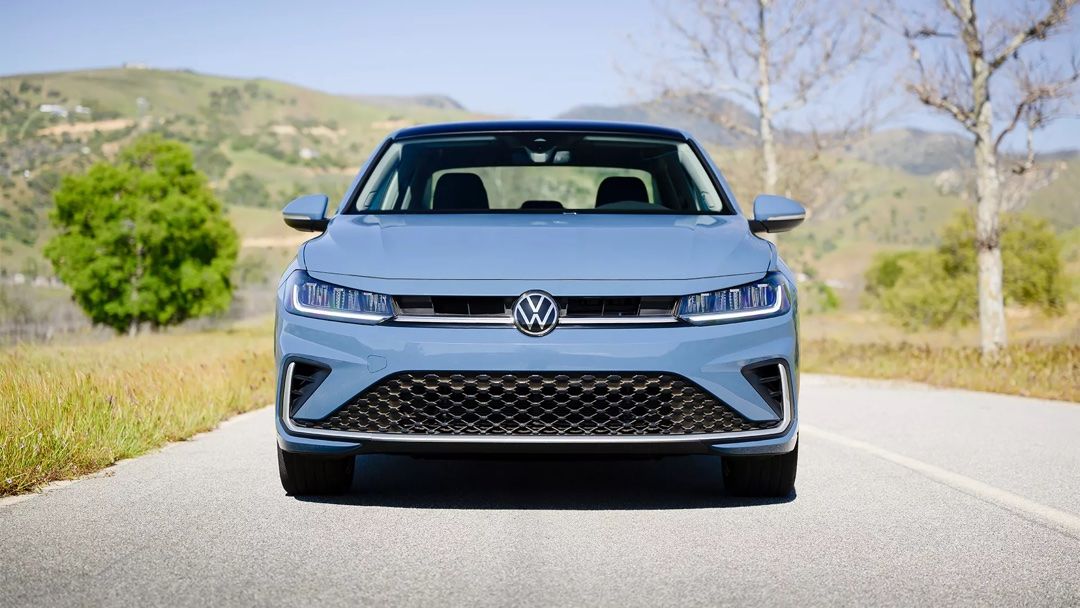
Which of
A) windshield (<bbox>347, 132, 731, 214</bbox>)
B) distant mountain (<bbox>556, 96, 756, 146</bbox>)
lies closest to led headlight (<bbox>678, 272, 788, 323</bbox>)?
windshield (<bbox>347, 132, 731, 214</bbox>)

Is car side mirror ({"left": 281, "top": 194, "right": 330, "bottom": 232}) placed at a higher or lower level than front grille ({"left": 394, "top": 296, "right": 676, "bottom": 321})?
higher

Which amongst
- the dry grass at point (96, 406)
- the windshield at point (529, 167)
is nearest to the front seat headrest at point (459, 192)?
the windshield at point (529, 167)

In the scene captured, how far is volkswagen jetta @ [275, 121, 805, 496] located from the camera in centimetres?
446

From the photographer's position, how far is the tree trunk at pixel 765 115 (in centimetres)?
2531

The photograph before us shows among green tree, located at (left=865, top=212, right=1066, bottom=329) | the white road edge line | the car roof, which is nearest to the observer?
the white road edge line

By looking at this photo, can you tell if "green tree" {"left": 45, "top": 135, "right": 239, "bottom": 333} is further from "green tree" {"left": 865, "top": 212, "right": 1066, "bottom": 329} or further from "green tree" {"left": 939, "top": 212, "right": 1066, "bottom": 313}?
"green tree" {"left": 939, "top": 212, "right": 1066, "bottom": 313}

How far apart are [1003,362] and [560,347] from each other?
40.8ft

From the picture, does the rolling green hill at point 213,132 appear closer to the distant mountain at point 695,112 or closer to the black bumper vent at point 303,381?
the distant mountain at point 695,112

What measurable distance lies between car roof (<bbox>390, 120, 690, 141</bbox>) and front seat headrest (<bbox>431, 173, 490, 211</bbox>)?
0.30 meters

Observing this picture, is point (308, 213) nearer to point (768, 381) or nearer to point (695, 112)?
point (768, 381)

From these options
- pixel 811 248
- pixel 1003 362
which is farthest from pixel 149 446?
pixel 811 248

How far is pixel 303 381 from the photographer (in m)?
4.68

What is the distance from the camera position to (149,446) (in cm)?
706

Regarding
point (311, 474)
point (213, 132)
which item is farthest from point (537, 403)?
point (213, 132)
